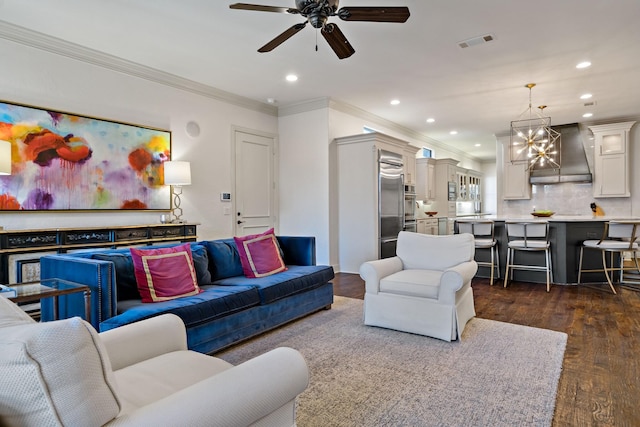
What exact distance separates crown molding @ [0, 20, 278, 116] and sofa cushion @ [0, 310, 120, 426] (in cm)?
391

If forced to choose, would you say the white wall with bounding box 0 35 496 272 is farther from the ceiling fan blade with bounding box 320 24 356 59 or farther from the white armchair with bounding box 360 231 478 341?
the ceiling fan blade with bounding box 320 24 356 59

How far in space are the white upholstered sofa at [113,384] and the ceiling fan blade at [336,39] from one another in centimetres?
233

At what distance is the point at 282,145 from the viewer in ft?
21.3

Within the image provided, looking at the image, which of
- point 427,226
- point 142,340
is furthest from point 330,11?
point 427,226

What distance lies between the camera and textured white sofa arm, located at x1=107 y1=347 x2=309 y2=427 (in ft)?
3.08

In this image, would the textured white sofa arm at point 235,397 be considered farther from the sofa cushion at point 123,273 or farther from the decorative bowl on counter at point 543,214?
the decorative bowl on counter at point 543,214

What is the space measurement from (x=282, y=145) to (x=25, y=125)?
362cm

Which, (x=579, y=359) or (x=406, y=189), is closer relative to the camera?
(x=579, y=359)

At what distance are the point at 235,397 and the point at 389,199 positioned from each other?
548 cm

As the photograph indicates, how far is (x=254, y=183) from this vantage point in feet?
20.0

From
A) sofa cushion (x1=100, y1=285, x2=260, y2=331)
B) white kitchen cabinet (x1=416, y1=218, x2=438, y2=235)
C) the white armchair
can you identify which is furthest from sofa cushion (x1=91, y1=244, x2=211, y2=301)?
white kitchen cabinet (x1=416, y1=218, x2=438, y2=235)

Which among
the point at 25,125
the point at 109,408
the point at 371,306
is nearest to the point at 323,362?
the point at 371,306

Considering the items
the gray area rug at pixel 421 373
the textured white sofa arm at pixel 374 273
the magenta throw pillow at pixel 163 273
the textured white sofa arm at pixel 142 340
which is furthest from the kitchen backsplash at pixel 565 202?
the textured white sofa arm at pixel 142 340

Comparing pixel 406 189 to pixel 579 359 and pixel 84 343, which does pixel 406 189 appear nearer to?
pixel 579 359
